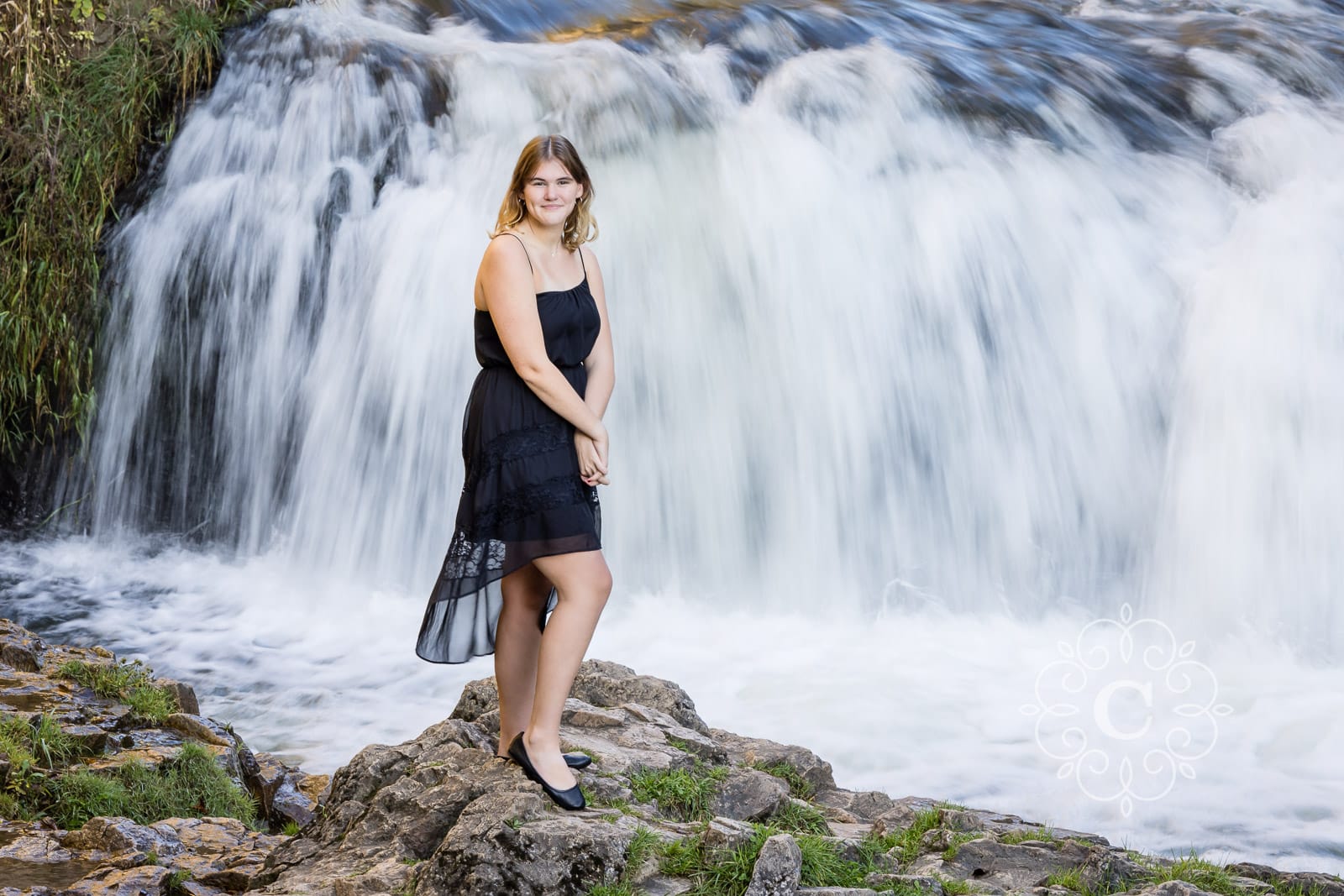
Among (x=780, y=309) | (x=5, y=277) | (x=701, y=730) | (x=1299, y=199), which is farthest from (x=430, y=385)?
(x=1299, y=199)

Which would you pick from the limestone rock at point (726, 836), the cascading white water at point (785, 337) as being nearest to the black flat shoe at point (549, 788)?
the limestone rock at point (726, 836)

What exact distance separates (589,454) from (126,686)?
9.52 ft

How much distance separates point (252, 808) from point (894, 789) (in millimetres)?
2527

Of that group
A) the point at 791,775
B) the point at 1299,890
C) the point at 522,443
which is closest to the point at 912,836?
the point at 791,775

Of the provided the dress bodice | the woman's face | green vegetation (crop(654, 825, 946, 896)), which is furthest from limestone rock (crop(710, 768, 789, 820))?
the woman's face

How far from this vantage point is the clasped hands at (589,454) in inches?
117

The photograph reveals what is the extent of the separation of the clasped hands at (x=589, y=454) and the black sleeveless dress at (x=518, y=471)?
2 cm

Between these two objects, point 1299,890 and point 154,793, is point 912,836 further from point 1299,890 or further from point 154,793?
point 154,793

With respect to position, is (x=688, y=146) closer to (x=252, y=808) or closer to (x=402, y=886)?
(x=252, y=808)

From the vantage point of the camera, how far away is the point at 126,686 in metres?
4.92

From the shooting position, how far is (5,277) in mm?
7898

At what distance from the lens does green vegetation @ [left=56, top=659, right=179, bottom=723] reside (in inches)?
186

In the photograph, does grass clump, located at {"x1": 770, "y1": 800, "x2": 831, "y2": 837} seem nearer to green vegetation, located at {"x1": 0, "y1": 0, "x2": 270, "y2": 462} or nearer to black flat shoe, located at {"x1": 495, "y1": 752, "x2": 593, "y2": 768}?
black flat shoe, located at {"x1": 495, "y1": 752, "x2": 593, "y2": 768}

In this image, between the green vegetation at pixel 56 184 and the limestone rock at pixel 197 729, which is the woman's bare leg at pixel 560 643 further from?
the green vegetation at pixel 56 184
